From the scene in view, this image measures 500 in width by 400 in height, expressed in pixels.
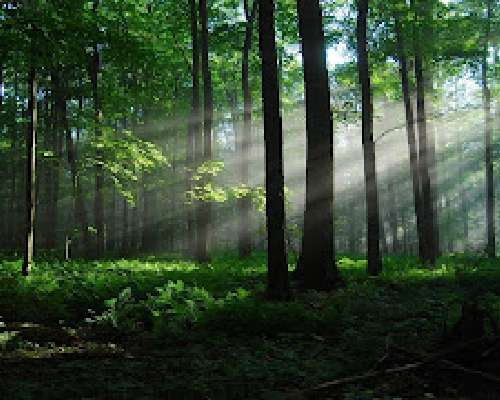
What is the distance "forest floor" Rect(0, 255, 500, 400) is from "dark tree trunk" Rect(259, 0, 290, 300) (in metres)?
0.47

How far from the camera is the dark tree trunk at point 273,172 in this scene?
32.3ft

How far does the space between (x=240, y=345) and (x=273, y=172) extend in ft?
12.4

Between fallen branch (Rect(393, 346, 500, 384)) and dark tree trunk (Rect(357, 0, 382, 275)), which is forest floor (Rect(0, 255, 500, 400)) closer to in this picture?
fallen branch (Rect(393, 346, 500, 384))

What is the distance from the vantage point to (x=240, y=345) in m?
7.24

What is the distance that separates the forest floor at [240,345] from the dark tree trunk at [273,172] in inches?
18.4

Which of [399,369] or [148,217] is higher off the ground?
[148,217]

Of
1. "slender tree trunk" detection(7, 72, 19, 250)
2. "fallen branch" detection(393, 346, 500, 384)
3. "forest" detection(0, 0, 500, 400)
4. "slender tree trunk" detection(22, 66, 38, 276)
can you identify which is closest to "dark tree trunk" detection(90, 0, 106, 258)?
"forest" detection(0, 0, 500, 400)

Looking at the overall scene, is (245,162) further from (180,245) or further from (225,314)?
(180,245)

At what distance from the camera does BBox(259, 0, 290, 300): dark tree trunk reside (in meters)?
9.86

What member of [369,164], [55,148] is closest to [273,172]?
[369,164]

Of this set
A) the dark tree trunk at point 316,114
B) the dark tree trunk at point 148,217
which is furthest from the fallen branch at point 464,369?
the dark tree trunk at point 148,217

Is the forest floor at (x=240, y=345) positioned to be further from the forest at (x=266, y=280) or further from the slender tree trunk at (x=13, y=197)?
the slender tree trunk at (x=13, y=197)

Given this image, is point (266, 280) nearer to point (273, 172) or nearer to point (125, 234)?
point (273, 172)

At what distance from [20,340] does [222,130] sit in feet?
147
